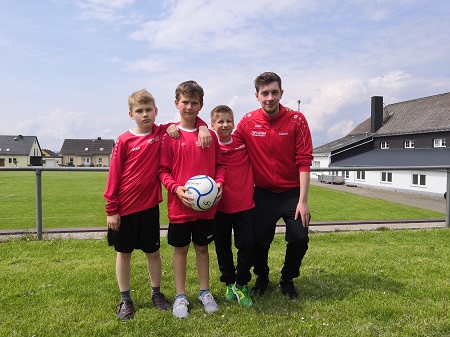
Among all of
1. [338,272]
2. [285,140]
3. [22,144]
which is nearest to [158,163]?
[285,140]

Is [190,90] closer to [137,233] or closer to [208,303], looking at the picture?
[137,233]

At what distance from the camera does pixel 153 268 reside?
362cm

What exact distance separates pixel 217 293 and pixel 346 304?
1273 millimetres

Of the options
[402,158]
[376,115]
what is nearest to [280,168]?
[402,158]

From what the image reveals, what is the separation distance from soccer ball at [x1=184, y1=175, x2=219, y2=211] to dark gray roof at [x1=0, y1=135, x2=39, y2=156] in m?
88.1

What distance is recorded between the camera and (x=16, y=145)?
81.9 m

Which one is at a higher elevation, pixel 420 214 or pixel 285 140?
pixel 285 140

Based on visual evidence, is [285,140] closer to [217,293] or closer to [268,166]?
[268,166]

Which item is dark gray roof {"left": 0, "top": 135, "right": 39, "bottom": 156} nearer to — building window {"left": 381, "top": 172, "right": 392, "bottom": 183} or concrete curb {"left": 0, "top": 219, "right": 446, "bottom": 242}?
building window {"left": 381, "top": 172, "right": 392, "bottom": 183}

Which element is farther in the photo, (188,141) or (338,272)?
(338,272)

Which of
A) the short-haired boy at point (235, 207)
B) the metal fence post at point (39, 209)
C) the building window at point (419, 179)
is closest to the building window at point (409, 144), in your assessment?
the building window at point (419, 179)

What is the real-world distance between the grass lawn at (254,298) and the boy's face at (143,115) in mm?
1694

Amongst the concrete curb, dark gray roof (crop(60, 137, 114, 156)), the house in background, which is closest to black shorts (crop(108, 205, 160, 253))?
the concrete curb

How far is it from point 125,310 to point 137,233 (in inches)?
26.5
